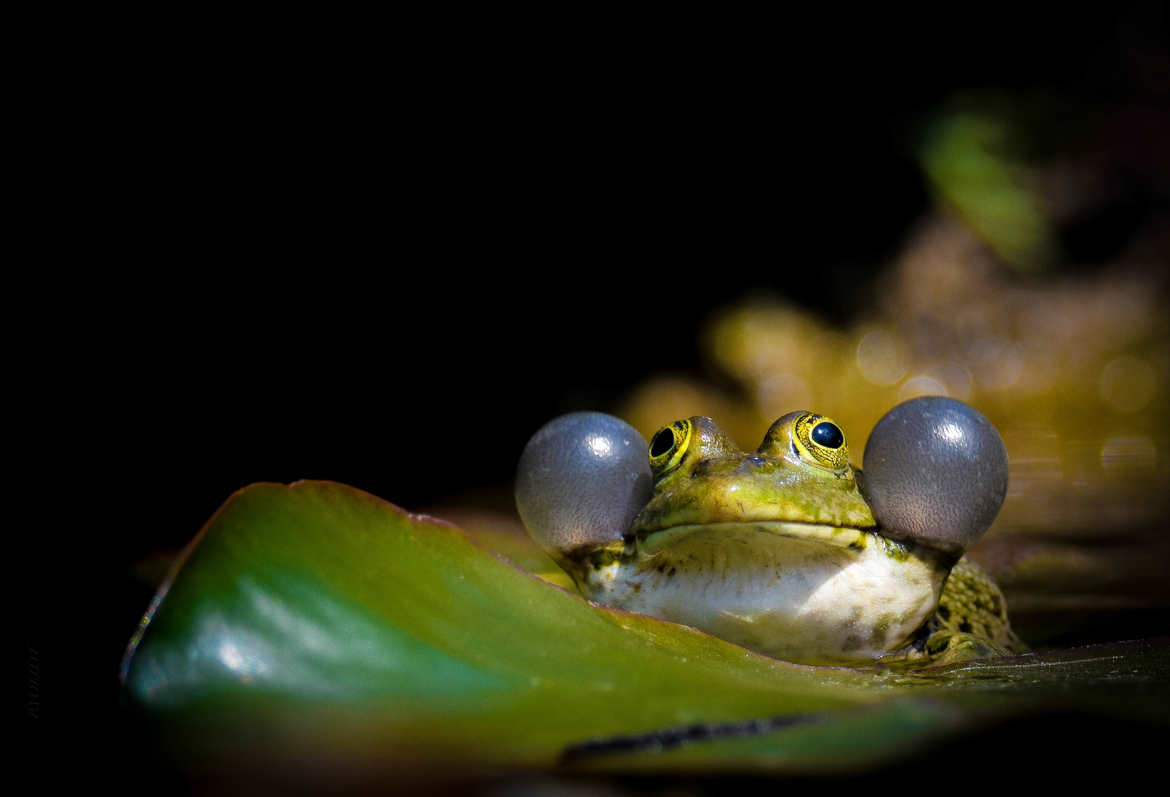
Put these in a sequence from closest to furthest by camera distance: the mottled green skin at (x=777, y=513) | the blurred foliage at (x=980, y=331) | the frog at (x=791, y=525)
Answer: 1. the mottled green skin at (x=777, y=513)
2. the frog at (x=791, y=525)
3. the blurred foliage at (x=980, y=331)

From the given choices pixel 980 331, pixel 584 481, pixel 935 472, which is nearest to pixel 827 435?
pixel 935 472

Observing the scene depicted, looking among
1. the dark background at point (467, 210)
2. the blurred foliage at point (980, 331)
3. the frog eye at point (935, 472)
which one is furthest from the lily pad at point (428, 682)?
the blurred foliage at point (980, 331)

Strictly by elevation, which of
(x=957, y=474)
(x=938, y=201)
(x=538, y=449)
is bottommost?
(x=538, y=449)

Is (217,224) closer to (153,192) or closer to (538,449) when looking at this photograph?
(153,192)

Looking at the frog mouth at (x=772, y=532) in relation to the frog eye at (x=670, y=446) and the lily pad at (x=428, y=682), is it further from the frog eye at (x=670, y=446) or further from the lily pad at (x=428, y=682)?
the lily pad at (x=428, y=682)

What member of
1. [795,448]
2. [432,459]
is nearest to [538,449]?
[795,448]

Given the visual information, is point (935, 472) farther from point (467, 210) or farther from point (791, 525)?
point (467, 210)
